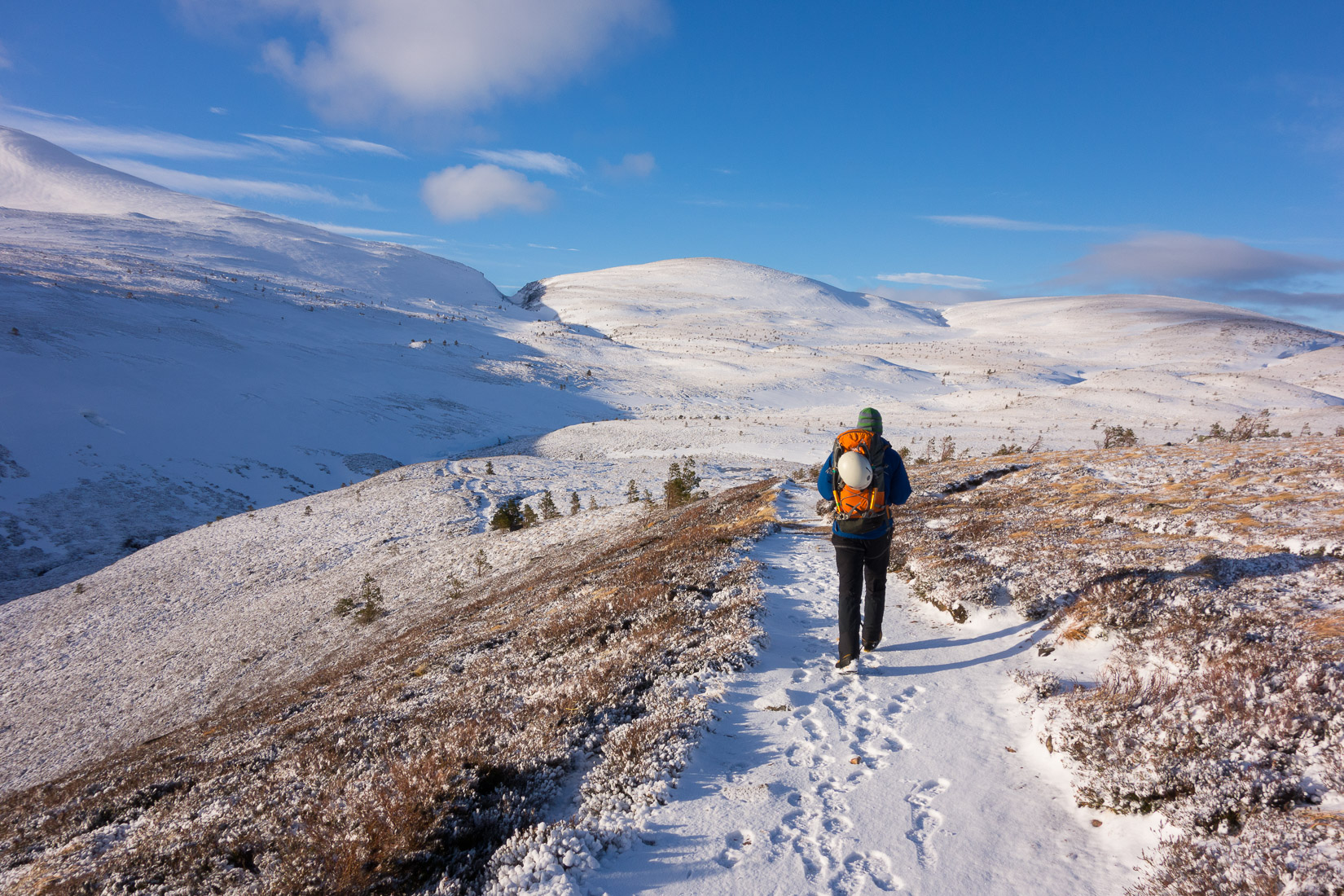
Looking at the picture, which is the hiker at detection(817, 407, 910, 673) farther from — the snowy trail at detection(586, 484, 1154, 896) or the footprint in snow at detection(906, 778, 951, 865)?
the footprint in snow at detection(906, 778, 951, 865)

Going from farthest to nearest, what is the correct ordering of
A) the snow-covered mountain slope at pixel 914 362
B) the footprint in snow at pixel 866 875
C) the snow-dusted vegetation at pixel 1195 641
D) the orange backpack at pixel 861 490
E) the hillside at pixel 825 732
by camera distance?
the snow-covered mountain slope at pixel 914 362 → the orange backpack at pixel 861 490 → the hillside at pixel 825 732 → the footprint in snow at pixel 866 875 → the snow-dusted vegetation at pixel 1195 641

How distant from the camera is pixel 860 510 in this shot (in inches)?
293

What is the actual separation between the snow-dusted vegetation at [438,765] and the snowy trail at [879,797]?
52cm

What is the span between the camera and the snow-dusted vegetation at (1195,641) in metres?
4.08

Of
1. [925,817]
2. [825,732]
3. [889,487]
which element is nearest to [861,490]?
[889,487]

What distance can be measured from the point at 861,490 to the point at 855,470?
261 millimetres

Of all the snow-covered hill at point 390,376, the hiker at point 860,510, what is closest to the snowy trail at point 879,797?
the hiker at point 860,510

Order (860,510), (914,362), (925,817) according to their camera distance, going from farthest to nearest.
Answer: (914,362) < (860,510) < (925,817)

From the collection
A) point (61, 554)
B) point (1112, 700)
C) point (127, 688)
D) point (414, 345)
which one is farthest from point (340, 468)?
point (1112, 700)

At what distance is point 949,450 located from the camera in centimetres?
3033

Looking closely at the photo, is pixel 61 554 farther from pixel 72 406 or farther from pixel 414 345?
pixel 414 345

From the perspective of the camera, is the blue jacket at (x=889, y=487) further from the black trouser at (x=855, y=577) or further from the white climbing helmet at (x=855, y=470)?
the white climbing helmet at (x=855, y=470)

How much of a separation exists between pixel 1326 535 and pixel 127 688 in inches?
1201

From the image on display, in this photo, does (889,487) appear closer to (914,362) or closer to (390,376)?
(390,376)
